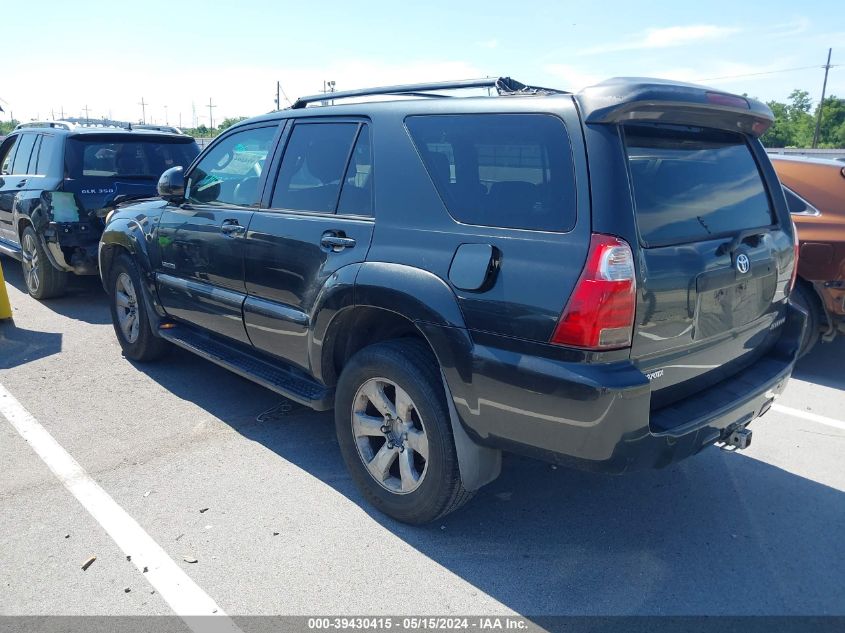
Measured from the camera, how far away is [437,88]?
3312 mm

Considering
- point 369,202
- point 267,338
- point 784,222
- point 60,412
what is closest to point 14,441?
point 60,412

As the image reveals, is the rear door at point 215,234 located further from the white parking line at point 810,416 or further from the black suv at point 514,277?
the white parking line at point 810,416

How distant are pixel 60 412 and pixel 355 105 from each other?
2.89 m

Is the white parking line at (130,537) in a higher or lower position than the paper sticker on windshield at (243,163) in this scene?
lower

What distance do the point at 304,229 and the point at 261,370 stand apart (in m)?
0.98

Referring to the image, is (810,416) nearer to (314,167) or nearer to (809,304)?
(809,304)

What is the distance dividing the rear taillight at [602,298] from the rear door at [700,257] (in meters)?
0.07

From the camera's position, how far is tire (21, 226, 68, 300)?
723 cm

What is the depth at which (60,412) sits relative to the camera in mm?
4508

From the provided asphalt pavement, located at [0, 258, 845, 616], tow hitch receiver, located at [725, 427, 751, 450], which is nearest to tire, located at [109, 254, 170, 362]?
asphalt pavement, located at [0, 258, 845, 616]

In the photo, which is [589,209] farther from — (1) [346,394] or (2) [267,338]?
(2) [267,338]

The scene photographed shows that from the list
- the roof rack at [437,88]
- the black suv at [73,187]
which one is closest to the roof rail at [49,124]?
the black suv at [73,187]

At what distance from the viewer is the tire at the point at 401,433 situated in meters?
2.94

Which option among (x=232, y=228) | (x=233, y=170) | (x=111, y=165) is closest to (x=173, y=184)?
(x=233, y=170)
